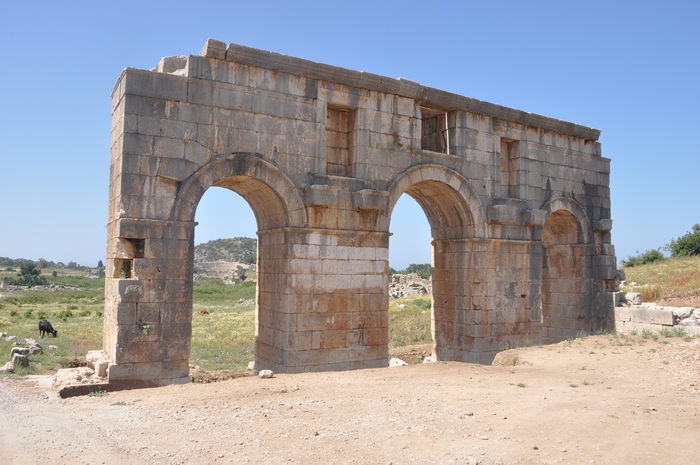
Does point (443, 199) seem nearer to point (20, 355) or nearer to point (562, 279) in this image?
point (562, 279)

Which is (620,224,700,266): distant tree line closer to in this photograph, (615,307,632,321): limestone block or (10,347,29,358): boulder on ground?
(615,307,632,321): limestone block

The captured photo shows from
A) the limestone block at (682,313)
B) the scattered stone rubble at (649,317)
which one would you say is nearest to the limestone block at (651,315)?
the scattered stone rubble at (649,317)

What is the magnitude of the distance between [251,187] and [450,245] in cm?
477

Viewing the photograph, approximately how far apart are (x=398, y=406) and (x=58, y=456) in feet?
11.8

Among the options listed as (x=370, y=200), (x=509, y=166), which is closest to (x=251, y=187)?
(x=370, y=200)

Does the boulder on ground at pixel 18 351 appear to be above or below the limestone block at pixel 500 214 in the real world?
below

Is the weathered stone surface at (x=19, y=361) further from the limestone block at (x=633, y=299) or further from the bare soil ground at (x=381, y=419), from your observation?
the limestone block at (x=633, y=299)

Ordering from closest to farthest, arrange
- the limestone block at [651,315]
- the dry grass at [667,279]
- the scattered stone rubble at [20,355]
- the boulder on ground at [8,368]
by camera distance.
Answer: the boulder on ground at [8,368] → the scattered stone rubble at [20,355] → the limestone block at [651,315] → the dry grass at [667,279]

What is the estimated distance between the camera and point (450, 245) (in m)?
12.5

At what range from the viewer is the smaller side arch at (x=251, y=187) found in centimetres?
895

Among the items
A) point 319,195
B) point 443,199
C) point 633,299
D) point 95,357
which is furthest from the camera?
point 633,299

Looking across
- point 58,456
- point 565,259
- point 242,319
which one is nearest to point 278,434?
point 58,456

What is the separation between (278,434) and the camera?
5594mm

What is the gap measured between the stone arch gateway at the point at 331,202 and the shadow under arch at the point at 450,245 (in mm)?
33
